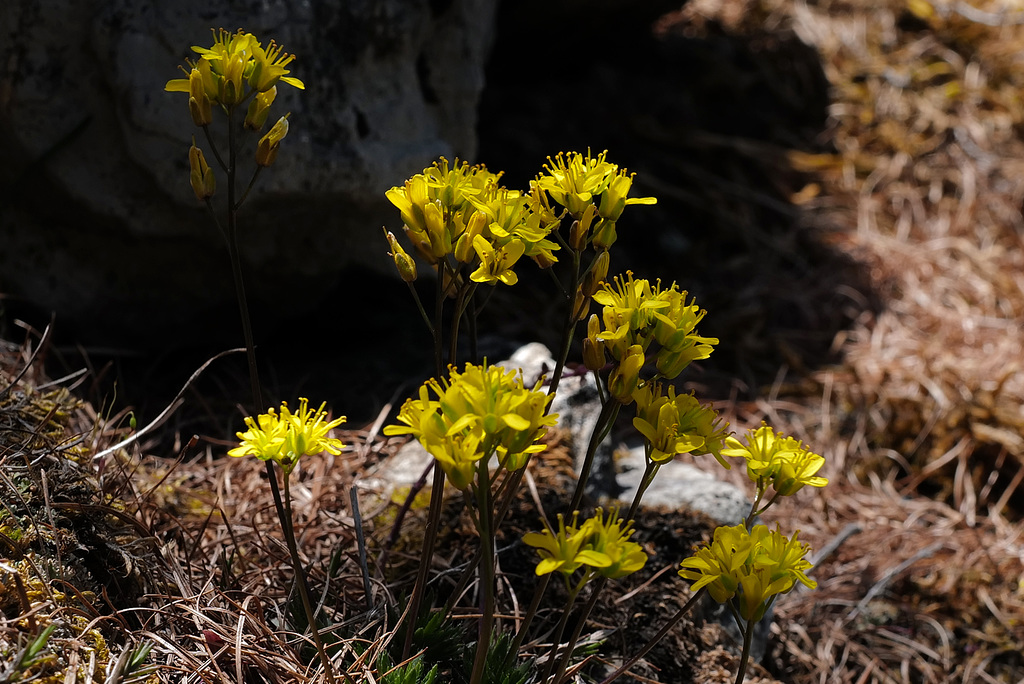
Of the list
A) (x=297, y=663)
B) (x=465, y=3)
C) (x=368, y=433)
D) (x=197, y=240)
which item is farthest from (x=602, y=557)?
(x=465, y=3)

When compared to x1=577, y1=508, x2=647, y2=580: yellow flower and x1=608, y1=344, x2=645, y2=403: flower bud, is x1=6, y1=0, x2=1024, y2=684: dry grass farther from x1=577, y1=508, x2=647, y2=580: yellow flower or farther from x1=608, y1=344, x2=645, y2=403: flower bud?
x1=608, y1=344, x2=645, y2=403: flower bud

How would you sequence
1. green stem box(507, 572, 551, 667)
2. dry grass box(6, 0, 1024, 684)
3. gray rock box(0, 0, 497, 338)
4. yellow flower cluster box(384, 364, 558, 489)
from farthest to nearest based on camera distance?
1. gray rock box(0, 0, 497, 338)
2. dry grass box(6, 0, 1024, 684)
3. green stem box(507, 572, 551, 667)
4. yellow flower cluster box(384, 364, 558, 489)

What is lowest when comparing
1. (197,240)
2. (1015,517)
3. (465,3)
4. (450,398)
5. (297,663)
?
(1015,517)

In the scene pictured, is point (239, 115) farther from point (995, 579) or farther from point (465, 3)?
point (995, 579)

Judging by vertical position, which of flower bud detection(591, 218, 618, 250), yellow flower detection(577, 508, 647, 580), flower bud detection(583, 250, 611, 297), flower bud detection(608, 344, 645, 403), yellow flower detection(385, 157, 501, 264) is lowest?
yellow flower detection(577, 508, 647, 580)

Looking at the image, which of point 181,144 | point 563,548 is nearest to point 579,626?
point 563,548

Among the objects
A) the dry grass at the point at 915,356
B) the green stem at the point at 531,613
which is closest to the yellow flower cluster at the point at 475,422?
the green stem at the point at 531,613

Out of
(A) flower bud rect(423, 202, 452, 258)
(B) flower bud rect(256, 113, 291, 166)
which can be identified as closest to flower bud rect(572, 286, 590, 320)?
(A) flower bud rect(423, 202, 452, 258)
